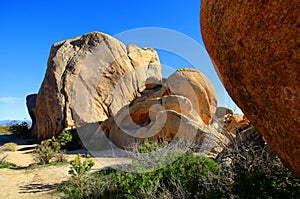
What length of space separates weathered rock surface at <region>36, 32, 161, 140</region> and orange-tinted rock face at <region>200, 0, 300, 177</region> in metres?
14.2

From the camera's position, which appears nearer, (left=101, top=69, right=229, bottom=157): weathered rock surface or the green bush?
the green bush

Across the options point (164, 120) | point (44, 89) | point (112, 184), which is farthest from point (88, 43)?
point (112, 184)

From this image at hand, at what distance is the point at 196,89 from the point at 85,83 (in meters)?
7.09

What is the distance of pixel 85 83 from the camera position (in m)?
17.4

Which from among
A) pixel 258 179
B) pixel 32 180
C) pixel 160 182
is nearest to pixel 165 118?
pixel 32 180

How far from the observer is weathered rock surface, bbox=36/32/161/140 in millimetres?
16391

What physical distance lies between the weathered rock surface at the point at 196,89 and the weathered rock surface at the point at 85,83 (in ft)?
14.0

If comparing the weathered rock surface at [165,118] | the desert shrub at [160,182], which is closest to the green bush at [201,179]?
the desert shrub at [160,182]

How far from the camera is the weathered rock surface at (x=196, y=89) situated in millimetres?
14422

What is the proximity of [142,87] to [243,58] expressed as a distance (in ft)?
57.6

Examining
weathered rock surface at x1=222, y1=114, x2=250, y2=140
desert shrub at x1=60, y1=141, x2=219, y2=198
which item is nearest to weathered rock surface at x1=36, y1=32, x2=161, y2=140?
weathered rock surface at x1=222, y1=114, x2=250, y2=140

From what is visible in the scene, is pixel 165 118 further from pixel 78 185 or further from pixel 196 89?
pixel 78 185

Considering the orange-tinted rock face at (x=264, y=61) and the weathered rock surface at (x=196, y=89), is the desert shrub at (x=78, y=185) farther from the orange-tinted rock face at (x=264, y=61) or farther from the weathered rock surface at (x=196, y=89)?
the weathered rock surface at (x=196, y=89)

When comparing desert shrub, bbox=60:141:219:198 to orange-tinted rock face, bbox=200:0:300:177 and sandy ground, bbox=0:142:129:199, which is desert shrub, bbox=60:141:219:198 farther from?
orange-tinted rock face, bbox=200:0:300:177
